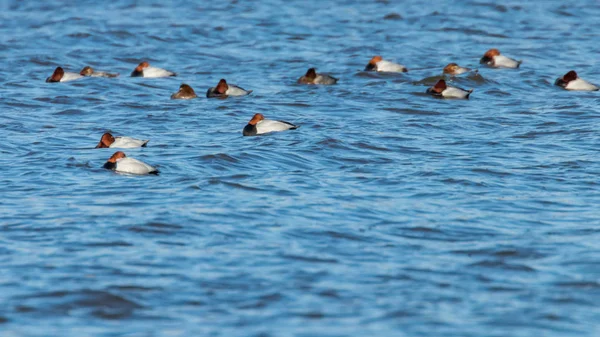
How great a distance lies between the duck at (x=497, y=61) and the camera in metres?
22.2

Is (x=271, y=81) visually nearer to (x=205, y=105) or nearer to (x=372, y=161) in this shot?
(x=205, y=105)

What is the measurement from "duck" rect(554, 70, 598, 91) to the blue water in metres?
0.28

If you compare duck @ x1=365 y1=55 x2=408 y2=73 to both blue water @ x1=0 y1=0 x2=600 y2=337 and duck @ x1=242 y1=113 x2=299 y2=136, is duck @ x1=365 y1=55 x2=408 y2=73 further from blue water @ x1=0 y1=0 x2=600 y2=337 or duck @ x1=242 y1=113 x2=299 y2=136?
duck @ x1=242 y1=113 x2=299 y2=136

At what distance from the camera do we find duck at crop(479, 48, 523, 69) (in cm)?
2219

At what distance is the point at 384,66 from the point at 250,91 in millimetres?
3348

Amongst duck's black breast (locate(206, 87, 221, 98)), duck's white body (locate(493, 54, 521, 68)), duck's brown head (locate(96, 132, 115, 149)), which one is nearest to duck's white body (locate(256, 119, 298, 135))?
duck's brown head (locate(96, 132, 115, 149))

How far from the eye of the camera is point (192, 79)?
21391mm

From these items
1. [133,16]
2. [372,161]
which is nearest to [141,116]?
[372,161]

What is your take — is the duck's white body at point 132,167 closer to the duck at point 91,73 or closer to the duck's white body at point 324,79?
the duck's white body at point 324,79

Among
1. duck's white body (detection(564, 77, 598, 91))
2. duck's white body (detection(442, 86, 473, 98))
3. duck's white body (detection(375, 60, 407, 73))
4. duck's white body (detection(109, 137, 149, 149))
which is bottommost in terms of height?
duck's white body (detection(564, 77, 598, 91))

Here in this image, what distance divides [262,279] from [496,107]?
34.1 feet

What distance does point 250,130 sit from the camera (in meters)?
15.3

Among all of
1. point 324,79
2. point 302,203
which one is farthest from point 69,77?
Answer: point 302,203

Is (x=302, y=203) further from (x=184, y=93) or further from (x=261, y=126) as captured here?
(x=184, y=93)
